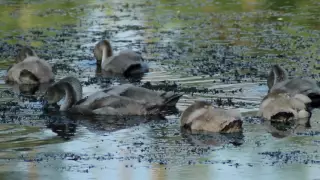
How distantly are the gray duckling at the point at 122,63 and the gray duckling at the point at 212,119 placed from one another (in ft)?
17.0

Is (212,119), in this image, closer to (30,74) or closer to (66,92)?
(66,92)

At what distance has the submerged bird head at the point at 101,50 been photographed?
18.3 meters

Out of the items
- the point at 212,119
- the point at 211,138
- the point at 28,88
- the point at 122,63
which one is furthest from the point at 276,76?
the point at 28,88

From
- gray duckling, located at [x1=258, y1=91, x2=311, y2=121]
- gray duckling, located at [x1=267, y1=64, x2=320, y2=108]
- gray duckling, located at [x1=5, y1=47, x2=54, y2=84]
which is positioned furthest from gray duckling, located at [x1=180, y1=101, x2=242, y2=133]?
gray duckling, located at [x1=5, y1=47, x2=54, y2=84]

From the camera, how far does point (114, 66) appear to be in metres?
17.7

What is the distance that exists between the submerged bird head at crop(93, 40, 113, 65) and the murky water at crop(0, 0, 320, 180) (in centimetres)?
21

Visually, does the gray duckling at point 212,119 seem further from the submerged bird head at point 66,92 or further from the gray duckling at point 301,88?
the submerged bird head at point 66,92

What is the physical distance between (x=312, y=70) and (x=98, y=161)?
684cm

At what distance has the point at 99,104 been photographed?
44.2 ft

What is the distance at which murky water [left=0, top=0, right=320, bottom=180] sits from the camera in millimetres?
10477

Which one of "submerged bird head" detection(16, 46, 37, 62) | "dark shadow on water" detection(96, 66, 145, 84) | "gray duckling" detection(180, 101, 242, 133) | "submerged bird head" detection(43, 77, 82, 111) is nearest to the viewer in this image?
"gray duckling" detection(180, 101, 242, 133)

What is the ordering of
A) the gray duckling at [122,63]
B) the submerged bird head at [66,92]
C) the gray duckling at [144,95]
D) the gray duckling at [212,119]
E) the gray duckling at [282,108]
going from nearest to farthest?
1. the gray duckling at [212,119]
2. the gray duckling at [282,108]
3. the gray duckling at [144,95]
4. the submerged bird head at [66,92]
5. the gray duckling at [122,63]

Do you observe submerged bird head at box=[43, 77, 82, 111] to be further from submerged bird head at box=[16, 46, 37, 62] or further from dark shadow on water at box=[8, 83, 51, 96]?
submerged bird head at box=[16, 46, 37, 62]

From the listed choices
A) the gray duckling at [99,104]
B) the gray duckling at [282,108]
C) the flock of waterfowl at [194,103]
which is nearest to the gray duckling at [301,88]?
the flock of waterfowl at [194,103]
